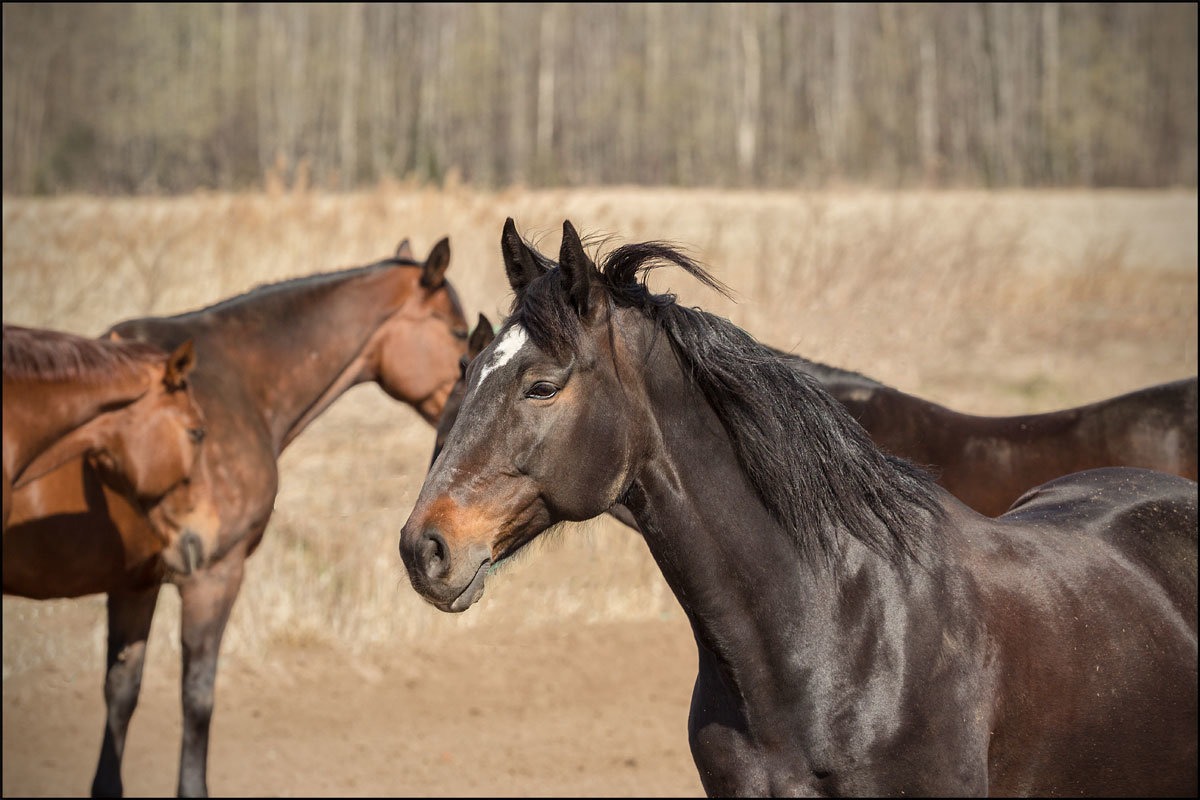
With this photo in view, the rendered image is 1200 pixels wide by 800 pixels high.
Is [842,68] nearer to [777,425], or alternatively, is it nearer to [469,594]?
[777,425]

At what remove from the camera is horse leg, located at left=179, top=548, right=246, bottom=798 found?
175 inches

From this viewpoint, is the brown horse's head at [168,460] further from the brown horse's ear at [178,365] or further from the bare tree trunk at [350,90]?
the bare tree trunk at [350,90]

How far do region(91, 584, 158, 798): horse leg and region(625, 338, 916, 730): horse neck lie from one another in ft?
11.2

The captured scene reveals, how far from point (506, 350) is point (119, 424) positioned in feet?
8.47

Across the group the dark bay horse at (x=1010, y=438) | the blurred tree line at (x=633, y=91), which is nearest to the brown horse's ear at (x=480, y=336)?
the dark bay horse at (x=1010, y=438)

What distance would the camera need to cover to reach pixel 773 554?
2.24 m

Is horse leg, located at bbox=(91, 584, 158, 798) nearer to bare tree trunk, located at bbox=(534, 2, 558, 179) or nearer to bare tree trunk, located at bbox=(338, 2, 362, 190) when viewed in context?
bare tree trunk, located at bbox=(338, 2, 362, 190)

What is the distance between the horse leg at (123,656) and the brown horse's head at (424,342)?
60.8 inches

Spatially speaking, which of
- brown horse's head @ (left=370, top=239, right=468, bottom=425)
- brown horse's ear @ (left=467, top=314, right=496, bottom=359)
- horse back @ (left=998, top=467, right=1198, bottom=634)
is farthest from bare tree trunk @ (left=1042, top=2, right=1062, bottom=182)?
horse back @ (left=998, top=467, right=1198, bottom=634)

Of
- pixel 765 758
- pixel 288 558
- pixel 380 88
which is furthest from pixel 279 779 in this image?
pixel 380 88

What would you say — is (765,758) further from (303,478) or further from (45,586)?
(303,478)

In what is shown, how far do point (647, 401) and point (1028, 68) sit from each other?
34.5 meters

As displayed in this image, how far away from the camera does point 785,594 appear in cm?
222

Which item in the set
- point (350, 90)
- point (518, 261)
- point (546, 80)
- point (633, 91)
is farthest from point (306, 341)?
point (633, 91)
